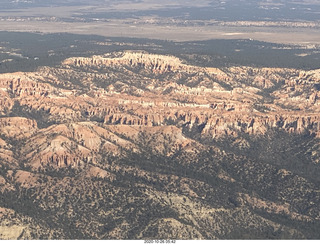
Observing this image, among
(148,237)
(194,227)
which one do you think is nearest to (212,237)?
(194,227)

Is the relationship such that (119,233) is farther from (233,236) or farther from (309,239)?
(309,239)

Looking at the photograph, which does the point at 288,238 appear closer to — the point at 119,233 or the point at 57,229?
the point at 119,233

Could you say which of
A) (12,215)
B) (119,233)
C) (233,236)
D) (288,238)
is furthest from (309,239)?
(12,215)

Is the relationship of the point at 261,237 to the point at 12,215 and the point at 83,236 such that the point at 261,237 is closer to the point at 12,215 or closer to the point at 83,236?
the point at 83,236

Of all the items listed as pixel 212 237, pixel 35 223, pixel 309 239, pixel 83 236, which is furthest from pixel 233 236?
pixel 35 223

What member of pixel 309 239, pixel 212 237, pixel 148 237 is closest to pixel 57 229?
pixel 148 237

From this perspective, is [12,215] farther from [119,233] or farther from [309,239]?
[309,239]
